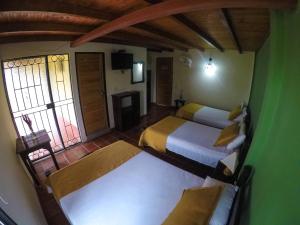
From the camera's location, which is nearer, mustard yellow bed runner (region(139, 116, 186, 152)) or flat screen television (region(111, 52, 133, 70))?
mustard yellow bed runner (region(139, 116, 186, 152))

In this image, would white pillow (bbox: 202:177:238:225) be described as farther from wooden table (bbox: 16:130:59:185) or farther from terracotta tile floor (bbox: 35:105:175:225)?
wooden table (bbox: 16:130:59:185)

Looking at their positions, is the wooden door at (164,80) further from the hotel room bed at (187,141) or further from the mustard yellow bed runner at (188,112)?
the hotel room bed at (187,141)

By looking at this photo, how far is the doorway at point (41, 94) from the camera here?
3.12 meters

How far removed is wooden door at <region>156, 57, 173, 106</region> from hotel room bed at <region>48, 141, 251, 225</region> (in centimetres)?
464

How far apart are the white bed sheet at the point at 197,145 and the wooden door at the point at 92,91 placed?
218 centimetres

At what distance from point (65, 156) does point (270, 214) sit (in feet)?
12.3

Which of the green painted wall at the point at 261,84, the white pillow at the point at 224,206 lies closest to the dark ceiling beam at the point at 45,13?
the green painted wall at the point at 261,84

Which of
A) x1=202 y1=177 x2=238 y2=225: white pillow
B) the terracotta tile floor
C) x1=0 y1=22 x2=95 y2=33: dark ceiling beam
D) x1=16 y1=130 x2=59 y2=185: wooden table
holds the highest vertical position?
x1=0 y1=22 x2=95 y2=33: dark ceiling beam

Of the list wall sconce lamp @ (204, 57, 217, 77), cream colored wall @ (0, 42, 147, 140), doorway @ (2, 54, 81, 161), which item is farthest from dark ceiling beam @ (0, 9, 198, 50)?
wall sconce lamp @ (204, 57, 217, 77)

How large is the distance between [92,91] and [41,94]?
1113 millimetres

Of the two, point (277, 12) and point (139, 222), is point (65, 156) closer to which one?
point (139, 222)

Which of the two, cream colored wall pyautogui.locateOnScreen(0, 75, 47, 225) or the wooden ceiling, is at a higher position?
the wooden ceiling

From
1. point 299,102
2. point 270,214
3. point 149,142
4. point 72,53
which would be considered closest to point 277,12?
point 299,102

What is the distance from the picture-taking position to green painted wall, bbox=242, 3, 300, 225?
0.80m
